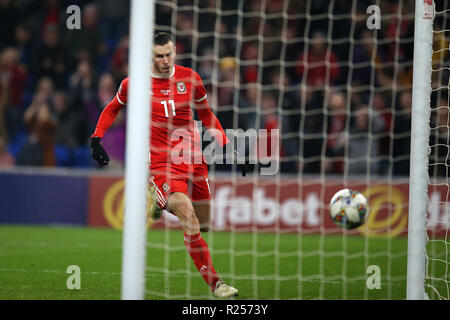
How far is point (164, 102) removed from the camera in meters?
5.37

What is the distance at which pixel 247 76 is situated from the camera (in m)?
10.6

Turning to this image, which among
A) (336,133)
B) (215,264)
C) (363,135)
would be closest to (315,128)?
(336,133)

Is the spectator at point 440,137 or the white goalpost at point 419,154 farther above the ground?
the spectator at point 440,137

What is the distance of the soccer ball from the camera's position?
5.13m

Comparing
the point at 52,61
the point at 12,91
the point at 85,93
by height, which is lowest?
the point at 85,93

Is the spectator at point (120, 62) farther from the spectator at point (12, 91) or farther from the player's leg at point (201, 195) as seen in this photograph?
the player's leg at point (201, 195)

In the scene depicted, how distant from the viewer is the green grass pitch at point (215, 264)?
208 inches

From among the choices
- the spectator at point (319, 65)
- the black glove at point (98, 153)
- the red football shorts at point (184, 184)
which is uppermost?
the spectator at point (319, 65)

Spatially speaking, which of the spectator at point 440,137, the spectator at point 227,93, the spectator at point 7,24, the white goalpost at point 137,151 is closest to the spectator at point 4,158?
the spectator at point 7,24

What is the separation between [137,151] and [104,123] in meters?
1.63

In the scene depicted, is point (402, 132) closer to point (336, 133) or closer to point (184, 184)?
point (336, 133)

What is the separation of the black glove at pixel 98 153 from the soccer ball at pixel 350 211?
1782 millimetres
